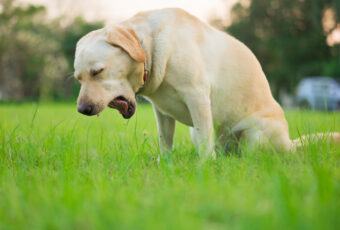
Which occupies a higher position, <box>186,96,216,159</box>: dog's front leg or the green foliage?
<box>186,96,216,159</box>: dog's front leg

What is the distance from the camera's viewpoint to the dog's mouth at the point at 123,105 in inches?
108

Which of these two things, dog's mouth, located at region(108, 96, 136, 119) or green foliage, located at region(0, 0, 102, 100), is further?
green foliage, located at region(0, 0, 102, 100)

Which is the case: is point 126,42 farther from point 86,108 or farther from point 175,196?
point 175,196

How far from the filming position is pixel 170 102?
9.73ft

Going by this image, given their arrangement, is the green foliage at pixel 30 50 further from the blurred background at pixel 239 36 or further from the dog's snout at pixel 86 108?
the dog's snout at pixel 86 108

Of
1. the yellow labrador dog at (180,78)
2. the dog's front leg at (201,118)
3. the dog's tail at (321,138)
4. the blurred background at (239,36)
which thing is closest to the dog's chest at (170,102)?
the yellow labrador dog at (180,78)

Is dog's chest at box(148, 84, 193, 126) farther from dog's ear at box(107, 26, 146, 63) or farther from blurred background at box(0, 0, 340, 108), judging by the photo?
blurred background at box(0, 0, 340, 108)

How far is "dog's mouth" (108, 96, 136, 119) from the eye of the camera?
2.74 meters

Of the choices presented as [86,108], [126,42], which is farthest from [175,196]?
[126,42]

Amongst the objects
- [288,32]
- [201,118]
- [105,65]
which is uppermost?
[105,65]

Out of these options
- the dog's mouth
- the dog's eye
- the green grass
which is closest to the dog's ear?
the dog's eye

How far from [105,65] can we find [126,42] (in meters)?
0.25

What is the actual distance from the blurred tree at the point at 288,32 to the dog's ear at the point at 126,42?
2214 cm

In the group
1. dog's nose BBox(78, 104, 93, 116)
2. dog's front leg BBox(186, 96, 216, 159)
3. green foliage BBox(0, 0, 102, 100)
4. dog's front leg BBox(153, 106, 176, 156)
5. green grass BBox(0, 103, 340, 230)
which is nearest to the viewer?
green grass BBox(0, 103, 340, 230)
